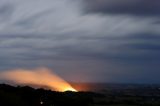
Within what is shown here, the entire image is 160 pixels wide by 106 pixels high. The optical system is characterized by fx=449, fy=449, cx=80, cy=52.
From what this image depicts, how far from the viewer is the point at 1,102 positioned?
12300 cm

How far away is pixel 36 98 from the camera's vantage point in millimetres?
150375

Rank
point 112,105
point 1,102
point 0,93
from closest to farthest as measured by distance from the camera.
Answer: point 1,102 < point 0,93 < point 112,105

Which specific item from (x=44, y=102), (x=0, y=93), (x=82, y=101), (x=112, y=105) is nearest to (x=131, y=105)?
(x=112, y=105)

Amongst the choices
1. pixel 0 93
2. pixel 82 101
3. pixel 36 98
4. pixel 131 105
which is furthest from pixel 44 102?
pixel 131 105

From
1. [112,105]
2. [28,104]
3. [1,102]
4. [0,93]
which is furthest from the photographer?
[112,105]

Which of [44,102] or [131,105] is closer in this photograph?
[44,102]

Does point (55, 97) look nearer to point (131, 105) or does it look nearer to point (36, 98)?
point (36, 98)

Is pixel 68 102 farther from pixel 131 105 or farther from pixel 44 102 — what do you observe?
pixel 131 105

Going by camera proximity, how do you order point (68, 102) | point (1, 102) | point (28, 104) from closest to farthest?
point (1, 102) < point (28, 104) < point (68, 102)

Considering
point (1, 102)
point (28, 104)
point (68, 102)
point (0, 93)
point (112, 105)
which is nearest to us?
point (1, 102)

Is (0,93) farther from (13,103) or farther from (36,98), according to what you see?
(36,98)

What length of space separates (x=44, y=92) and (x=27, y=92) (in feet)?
56.0

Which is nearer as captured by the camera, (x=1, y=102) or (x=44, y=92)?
(x=1, y=102)

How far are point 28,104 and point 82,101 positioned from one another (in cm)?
2151
